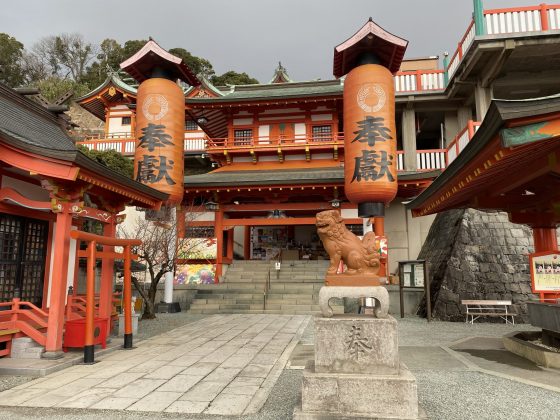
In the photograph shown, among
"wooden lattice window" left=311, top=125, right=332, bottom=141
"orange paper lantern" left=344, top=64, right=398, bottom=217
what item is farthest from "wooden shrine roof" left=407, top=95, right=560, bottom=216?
"wooden lattice window" left=311, top=125, right=332, bottom=141

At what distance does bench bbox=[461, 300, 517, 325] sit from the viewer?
10844mm

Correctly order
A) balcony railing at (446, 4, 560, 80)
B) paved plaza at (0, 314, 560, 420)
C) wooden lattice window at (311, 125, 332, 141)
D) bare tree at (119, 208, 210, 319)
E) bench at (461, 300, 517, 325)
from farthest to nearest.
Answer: wooden lattice window at (311, 125, 332, 141) → balcony railing at (446, 4, 560, 80) → bare tree at (119, 208, 210, 319) → bench at (461, 300, 517, 325) → paved plaza at (0, 314, 560, 420)

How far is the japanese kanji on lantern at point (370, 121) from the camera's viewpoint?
13.2 meters

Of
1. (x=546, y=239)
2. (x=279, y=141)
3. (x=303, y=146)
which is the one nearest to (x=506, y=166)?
(x=546, y=239)

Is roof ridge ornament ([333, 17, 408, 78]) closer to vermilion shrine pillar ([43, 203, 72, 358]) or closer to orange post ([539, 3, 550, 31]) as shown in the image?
orange post ([539, 3, 550, 31])

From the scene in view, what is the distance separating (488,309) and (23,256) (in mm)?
12099

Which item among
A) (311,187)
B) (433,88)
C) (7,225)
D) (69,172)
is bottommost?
(7,225)

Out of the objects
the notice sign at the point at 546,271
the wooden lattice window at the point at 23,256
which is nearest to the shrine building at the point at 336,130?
the notice sign at the point at 546,271

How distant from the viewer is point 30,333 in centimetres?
682

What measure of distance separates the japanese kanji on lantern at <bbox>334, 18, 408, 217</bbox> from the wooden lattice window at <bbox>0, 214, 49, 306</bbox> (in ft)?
30.7

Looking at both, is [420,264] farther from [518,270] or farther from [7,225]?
[7,225]

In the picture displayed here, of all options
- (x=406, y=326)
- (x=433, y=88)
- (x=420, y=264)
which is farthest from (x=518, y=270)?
(x=433, y=88)

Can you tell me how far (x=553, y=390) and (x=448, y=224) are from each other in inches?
417

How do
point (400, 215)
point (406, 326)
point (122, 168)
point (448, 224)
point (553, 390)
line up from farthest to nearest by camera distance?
point (122, 168)
point (400, 215)
point (448, 224)
point (406, 326)
point (553, 390)
